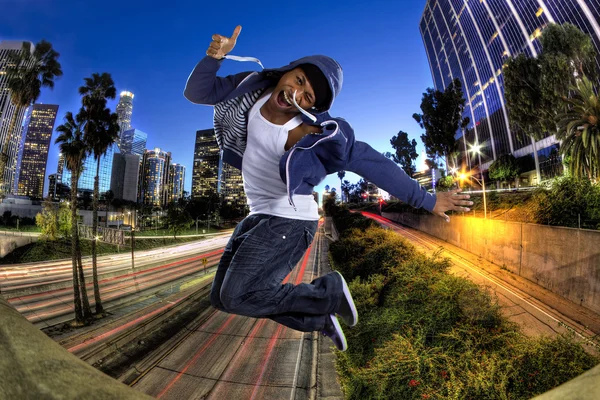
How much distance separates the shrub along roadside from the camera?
10.5 feet

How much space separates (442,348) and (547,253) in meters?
14.2

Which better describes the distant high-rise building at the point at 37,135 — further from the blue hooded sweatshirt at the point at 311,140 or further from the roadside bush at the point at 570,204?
the roadside bush at the point at 570,204

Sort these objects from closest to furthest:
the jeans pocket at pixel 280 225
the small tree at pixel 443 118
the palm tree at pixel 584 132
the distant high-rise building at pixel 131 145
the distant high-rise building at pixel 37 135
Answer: the jeans pocket at pixel 280 225 < the distant high-rise building at pixel 37 135 < the palm tree at pixel 584 132 < the distant high-rise building at pixel 131 145 < the small tree at pixel 443 118

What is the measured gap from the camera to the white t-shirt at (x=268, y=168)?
5.91 feet

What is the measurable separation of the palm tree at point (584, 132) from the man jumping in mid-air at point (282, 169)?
16200 mm

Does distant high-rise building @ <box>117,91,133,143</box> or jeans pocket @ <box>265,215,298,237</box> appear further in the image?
distant high-rise building @ <box>117,91,133,143</box>

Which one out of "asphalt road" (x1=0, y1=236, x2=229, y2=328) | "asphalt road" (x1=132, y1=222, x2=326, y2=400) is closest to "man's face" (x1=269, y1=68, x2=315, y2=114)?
"asphalt road" (x1=132, y1=222, x2=326, y2=400)

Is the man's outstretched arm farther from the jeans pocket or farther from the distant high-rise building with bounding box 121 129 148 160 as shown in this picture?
the distant high-rise building with bounding box 121 129 148 160

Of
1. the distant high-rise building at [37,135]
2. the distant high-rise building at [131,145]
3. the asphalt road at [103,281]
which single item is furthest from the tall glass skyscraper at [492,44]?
the asphalt road at [103,281]

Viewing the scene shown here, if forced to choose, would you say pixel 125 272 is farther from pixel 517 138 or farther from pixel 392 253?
pixel 517 138

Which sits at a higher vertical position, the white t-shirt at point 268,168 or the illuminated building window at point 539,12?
the illuminated building window at point 539,12

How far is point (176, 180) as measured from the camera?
172m

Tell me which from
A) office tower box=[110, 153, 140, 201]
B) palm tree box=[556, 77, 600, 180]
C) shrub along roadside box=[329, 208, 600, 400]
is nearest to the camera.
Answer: shrub along roadside box=[329, 208, 600, 400]

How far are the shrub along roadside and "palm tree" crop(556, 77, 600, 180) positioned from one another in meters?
10.9
